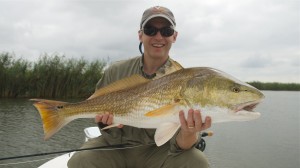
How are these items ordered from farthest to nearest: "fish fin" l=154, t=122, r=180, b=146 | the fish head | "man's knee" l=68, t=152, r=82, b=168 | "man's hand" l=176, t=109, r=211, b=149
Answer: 1. "man's knee" l=68, t=152, r=82, b=168
2. "fish fin" l=154, t=122, r=180, b=146
3. "man's hand" l=176, t=109, r=211, b=149
4. the fish head

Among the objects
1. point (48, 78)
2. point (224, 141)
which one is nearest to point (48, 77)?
point (48, 78)

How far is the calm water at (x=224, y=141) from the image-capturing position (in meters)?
10.6

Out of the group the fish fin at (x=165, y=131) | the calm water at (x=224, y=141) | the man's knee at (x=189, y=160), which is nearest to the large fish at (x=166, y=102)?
the fish fin at (x=165, y=131)

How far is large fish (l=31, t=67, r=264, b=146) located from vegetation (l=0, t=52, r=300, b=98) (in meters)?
22.4

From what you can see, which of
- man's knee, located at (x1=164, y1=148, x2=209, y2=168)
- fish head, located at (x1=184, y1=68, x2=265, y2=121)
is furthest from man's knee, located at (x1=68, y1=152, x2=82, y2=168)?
fish head, located at (x1=184, y1=68, x2=265, y2=121)

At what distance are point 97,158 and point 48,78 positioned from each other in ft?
73.9

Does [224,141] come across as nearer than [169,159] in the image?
No

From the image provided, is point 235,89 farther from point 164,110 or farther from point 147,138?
point 147,138

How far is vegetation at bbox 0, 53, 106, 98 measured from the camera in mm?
23984

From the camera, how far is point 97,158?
3600mm

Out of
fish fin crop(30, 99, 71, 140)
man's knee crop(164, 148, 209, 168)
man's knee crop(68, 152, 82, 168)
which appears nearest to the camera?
fish fin crop(30, 99, 71, 140)

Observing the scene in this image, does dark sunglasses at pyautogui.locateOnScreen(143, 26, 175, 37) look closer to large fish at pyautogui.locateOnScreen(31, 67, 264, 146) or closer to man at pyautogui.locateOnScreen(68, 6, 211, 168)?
man at pyautogui.locateOnScreen(68, 6, 211, 168)

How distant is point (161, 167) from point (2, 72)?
22.9m

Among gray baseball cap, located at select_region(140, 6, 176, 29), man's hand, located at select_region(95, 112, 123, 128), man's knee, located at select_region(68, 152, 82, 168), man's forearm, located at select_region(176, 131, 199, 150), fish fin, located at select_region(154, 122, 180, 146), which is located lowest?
man's knee, located at select_region(68, 152, 82, 168)
